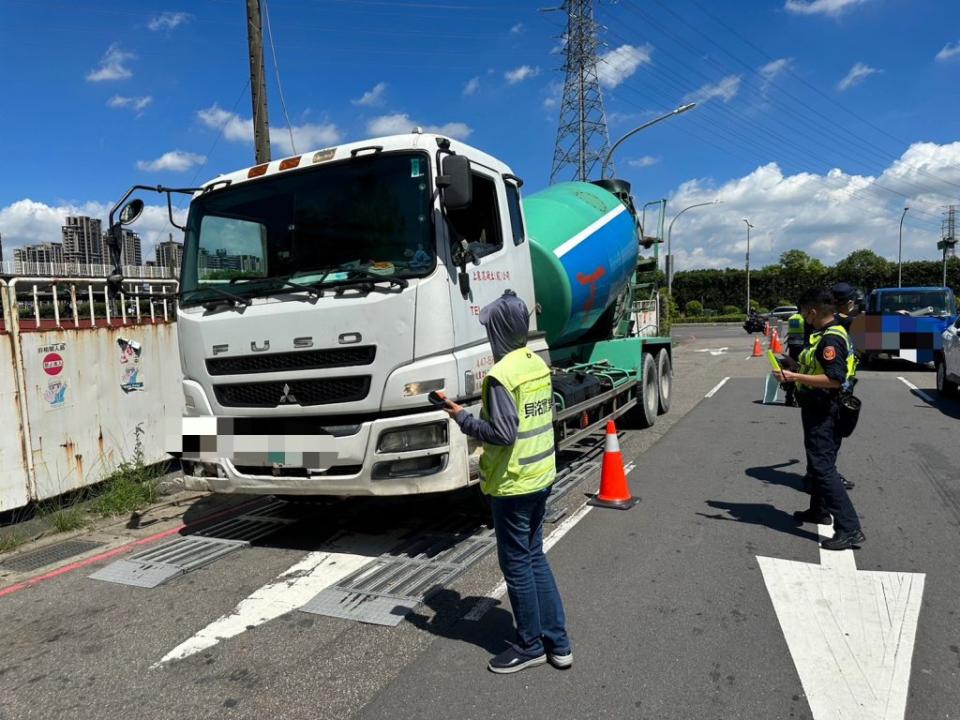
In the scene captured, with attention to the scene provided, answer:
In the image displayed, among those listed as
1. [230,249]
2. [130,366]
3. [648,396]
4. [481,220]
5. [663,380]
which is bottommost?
[648,396]

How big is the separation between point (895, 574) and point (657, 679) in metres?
2.14

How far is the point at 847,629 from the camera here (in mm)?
3520

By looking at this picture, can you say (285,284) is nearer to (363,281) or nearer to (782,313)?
(363,281)

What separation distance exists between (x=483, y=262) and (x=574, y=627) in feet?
8.55

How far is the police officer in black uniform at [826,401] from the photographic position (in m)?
4.63

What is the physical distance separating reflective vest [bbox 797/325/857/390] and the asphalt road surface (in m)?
1.22

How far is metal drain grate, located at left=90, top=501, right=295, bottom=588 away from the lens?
15.1 ft

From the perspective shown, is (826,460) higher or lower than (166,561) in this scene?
higher

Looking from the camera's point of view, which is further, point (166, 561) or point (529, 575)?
point (166, 561)

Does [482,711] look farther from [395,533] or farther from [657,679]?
[395,533]

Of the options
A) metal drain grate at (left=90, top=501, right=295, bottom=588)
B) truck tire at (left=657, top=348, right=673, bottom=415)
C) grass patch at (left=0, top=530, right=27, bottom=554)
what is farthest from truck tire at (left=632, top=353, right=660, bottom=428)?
grass patch at (left=0, top=530, right=27, bottom=554)

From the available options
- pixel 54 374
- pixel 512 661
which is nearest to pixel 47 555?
pixel 54 374

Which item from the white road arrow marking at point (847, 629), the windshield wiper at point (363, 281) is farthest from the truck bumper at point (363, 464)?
the white road arrow marking at point (847, 629)

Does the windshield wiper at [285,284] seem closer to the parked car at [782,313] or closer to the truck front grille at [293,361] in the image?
the truck front grille at [293,361]
